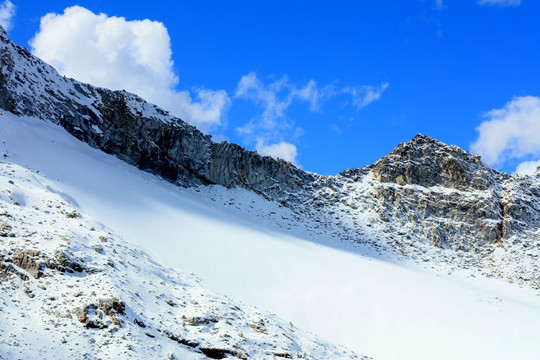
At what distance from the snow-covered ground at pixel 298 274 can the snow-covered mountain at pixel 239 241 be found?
137 millimetres

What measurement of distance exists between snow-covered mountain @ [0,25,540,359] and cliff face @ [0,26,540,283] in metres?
0.19

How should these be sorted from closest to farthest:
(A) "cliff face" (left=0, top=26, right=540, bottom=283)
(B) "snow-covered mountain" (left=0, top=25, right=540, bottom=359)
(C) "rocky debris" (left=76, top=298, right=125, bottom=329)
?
(C) "rocky debris" (left=76, top=298, right=125, bottom=329), (B) "snow-covered mountain" (left=0, top=25, right=540, bottom=359), (A) "cliff face" (left=0, top=26, right=540, bottom=283)

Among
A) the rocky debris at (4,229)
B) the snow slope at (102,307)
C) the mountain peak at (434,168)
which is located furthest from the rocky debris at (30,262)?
the mountain peak at (434,168)

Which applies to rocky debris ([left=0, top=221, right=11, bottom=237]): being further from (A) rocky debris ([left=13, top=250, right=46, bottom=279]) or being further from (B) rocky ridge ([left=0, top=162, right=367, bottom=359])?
(A) rocky debris ([left=13, top=250, right=46, bottom=279])

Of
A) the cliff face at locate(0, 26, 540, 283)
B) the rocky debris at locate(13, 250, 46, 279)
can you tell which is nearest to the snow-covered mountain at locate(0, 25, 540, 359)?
the rocky debris at locate(13, 250, 46, 279)

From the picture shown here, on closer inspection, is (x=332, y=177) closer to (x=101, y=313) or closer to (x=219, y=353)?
(x=219, y=353)

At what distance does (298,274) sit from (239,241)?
4977 mm

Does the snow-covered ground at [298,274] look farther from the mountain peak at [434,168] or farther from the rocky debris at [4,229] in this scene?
the mountain peak at [434,168]

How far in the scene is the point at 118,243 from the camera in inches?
631

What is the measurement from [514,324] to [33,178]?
26.4 meters

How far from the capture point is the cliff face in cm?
4028

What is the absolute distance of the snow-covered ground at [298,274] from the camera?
18.7 meters

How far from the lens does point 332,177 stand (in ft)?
170

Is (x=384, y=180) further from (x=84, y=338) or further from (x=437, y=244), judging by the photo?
(x=84, y=338)
